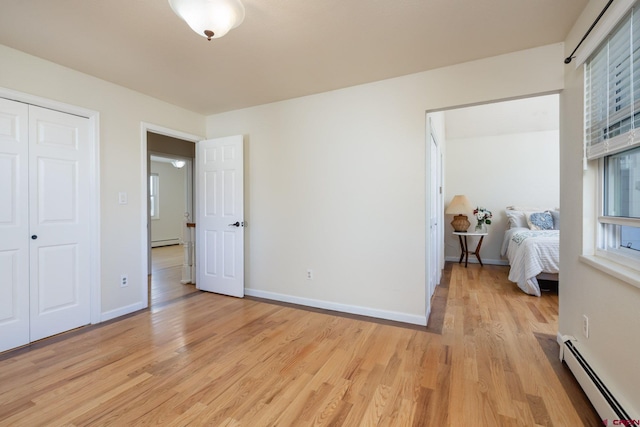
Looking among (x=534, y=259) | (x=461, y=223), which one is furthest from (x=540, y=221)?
(x=534, y=259)

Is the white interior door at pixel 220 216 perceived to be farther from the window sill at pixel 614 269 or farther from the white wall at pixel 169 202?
the white wall at pixel 169 202

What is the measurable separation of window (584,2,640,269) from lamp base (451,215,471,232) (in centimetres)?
373

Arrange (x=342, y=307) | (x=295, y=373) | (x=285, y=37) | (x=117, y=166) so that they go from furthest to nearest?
(x=342, y=307) < (x=117, y=166) < (x=285, y=37) < (x=295, y=373)

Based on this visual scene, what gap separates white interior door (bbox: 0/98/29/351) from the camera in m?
2.25

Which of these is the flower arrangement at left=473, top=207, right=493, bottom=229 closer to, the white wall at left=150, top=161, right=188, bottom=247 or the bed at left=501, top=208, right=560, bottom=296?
the bed at left=501, top=208, right=560, bottom=296

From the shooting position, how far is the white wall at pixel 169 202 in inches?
321

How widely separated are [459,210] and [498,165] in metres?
1.46

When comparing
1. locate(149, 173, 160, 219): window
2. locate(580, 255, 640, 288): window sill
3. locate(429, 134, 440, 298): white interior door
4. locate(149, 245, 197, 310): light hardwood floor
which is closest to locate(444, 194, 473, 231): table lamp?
locate(429, 134, 440, 298): white interior door

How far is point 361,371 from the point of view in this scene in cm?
196

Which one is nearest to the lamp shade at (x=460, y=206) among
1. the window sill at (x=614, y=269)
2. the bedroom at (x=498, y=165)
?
the bedroom at (x=498, y=165)

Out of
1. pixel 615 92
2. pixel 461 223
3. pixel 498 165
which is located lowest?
pixel 461 223

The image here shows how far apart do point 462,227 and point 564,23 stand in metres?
4.02

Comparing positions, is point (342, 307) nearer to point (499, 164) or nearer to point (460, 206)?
point (460, 206)

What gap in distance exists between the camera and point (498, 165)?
570 cm
